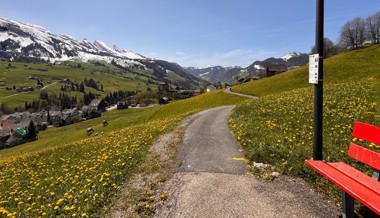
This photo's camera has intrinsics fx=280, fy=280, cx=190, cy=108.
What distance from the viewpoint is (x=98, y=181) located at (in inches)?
419

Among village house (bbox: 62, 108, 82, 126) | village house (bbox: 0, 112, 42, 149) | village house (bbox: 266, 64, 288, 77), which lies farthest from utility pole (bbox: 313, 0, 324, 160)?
village house (bbox: 62, 108, 82, 126)

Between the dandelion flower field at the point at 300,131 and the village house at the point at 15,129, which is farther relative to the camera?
the village house at the point at 15,129

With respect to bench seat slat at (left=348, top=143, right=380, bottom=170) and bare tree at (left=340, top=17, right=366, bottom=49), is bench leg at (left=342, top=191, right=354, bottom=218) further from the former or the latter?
bare tree at (left=340, top=17, right=366, bottom=49)

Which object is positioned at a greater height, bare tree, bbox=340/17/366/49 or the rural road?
bare tree, bbox=340/17/366/49

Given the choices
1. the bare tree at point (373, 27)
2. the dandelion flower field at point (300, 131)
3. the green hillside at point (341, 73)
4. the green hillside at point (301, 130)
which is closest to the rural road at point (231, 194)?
the green hillside at point (301, 130)

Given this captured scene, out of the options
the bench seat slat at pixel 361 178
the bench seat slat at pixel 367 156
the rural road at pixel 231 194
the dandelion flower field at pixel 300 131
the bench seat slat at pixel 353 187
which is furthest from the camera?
the dandelion flower field at pixel 300 131

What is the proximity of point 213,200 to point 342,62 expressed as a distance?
6939 centimetres

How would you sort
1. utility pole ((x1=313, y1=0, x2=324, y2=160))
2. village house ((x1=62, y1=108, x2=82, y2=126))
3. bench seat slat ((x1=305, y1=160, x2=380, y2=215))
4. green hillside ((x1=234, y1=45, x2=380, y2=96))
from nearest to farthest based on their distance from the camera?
bench seat slat ((x1=305, y1=160, x2=380, y2=215))
utility pole ((x1=313, y1=0, x2=324, y2=160))
green hillside ((x1=234, y1=45, x2=380, y2=96))
village house ((x1=62, y1=108, x2=82, y2=126))

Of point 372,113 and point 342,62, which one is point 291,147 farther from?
point 342,62

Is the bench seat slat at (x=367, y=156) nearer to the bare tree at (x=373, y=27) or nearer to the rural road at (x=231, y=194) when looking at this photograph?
the rural road at (x=231, y=194)

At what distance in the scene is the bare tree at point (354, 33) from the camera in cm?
11725

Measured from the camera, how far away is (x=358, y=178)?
6418 millimetres

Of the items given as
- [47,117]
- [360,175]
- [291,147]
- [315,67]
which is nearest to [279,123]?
[291,147]

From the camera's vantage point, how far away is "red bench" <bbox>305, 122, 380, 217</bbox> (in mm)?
5512
